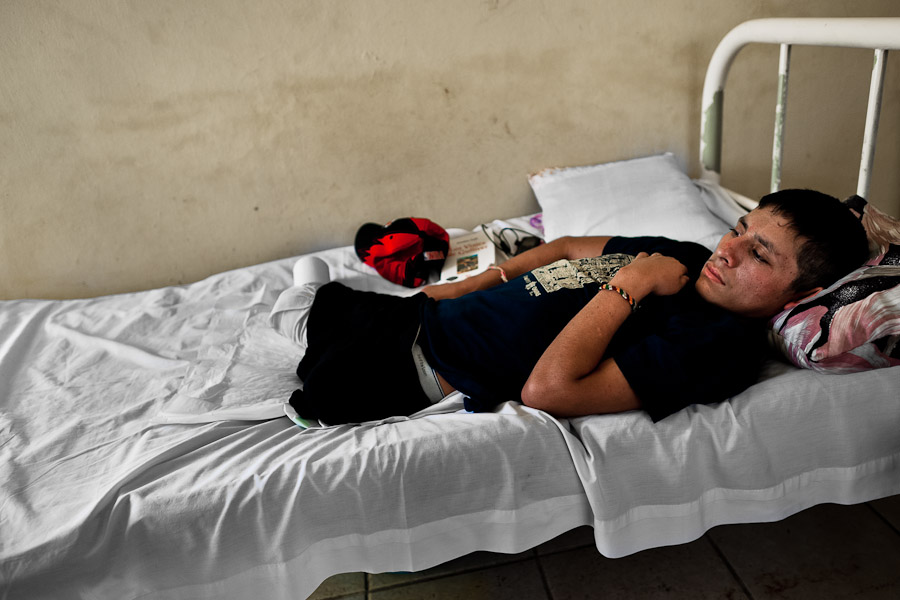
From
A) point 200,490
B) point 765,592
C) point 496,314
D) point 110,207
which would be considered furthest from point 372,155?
point 765,592

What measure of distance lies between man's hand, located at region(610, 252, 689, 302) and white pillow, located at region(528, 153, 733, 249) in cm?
67

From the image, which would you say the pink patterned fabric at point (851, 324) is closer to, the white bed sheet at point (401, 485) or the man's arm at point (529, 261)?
the white bed sheet at point (401, 485)

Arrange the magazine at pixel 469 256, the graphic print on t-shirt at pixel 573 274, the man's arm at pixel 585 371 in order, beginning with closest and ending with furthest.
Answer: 1. the man's arm at pixel 585 371
2. the graphic print on t-shirt at pixel 573 274
3. the magazine at pixel 469 256

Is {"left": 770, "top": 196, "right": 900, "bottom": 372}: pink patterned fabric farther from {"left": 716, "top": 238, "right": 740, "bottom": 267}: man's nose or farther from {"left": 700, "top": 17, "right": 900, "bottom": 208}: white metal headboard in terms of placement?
{"left": 700, "top": 17, "right": 900, "bottom": 208}: white metal headboard

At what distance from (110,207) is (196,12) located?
678 millimetres

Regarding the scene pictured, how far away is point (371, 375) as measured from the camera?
133cm

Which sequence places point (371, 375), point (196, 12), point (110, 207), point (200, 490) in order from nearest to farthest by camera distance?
point (200, 490) < point (371, 375) < point (196, 12) < point (110, 207)

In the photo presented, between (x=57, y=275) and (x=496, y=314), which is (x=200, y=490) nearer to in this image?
(x=496, y=314)

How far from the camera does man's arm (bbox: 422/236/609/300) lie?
5.33 feet

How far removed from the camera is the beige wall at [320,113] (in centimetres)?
198

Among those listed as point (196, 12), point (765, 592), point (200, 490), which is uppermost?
point (196, 12)

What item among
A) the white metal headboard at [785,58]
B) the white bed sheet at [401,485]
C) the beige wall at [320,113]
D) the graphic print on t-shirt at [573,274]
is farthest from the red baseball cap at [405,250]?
the white metal headboard at [785,58]

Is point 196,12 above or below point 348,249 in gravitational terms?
above

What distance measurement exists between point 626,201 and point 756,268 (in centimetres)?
93
